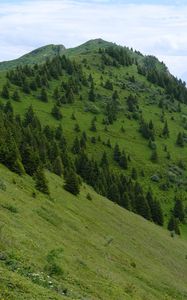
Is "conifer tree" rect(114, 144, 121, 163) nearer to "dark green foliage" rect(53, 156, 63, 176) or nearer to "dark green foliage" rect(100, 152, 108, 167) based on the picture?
"dark green foliage" rect(100, 152, 108, 167)

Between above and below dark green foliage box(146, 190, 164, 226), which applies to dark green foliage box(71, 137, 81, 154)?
above

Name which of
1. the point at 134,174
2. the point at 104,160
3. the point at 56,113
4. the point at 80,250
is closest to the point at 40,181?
the point at 80,250

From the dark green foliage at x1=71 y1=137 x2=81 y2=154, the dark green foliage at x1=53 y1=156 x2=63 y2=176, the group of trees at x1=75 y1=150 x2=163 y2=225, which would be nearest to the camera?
the dark green foliage at x1=53 y1=156 x2=63 y2=176

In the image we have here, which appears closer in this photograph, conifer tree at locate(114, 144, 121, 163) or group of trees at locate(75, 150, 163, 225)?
group of trees at locate(75, 150, 163, 225)

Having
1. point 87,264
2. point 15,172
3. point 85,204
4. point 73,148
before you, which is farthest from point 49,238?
point 73,148

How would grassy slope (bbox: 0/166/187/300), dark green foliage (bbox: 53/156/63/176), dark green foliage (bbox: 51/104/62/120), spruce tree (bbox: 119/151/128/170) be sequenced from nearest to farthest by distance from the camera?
grassy slope (bbox: 0/166/187/300) < dark green foliage (bbox: 53/156/63/176) < spruce tree (bbox: 119/151/128/170) < dark green foliage (bbox: 51/104/62/120)

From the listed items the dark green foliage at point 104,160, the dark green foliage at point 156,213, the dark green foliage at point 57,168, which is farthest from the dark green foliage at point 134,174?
the dark green foliage at point 57,168

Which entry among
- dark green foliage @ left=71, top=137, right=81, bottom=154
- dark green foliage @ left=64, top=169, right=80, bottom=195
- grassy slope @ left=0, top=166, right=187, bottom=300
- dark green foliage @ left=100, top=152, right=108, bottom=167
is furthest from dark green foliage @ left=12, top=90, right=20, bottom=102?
dark green foliage @ left=64, top=169, right=80, bottom=195

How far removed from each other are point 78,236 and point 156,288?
346 inches

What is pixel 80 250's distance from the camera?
135 ft

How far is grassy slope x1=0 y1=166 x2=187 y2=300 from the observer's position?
25.2 m

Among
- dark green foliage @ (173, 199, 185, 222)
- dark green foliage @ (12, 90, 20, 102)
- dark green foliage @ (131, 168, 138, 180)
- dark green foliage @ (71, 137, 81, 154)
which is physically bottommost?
dark green foliage @ (173, 199, 185, 222)

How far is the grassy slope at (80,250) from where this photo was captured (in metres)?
25.2

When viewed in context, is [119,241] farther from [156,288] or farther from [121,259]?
[156,288]
